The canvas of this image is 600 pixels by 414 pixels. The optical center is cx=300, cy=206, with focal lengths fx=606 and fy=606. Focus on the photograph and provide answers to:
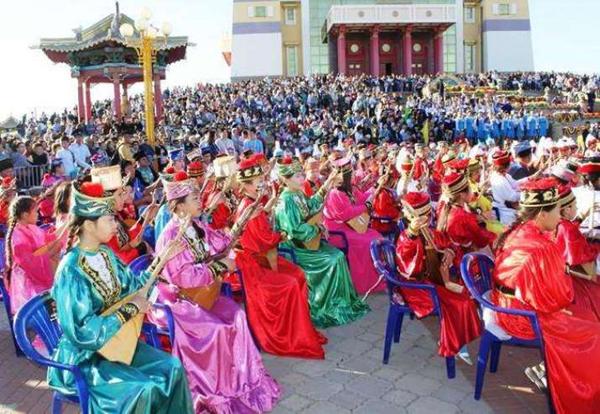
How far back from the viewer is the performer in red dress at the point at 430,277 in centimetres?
470

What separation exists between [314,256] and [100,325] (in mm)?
3266

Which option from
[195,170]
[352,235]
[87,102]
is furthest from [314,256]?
[87,102]

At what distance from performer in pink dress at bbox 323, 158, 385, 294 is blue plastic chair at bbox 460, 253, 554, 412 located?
215cm

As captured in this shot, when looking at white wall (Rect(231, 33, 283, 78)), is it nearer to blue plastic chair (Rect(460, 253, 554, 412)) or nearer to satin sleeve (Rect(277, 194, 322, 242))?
satin sleeve (Rect(277, 194, 322, 242))

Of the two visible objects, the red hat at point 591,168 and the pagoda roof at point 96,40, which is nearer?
the red hat at point 591,168

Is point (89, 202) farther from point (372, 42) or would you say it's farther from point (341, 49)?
point (372, 42)

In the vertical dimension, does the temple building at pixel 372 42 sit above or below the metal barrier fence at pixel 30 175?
above

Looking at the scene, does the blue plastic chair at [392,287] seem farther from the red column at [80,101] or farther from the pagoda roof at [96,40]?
the red column at [80,101]

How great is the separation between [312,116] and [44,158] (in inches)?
522

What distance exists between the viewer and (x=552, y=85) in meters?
34.0

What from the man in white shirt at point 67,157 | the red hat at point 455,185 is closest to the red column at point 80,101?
the man in white shirt at point 67,157

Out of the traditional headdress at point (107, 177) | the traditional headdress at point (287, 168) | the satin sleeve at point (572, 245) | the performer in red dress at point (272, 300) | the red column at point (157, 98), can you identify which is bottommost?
the performer in red dress at point (272, 300)

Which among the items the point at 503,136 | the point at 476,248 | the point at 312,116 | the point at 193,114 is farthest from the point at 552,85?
the point at 476,248

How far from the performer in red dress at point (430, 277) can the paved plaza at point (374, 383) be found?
312mm
